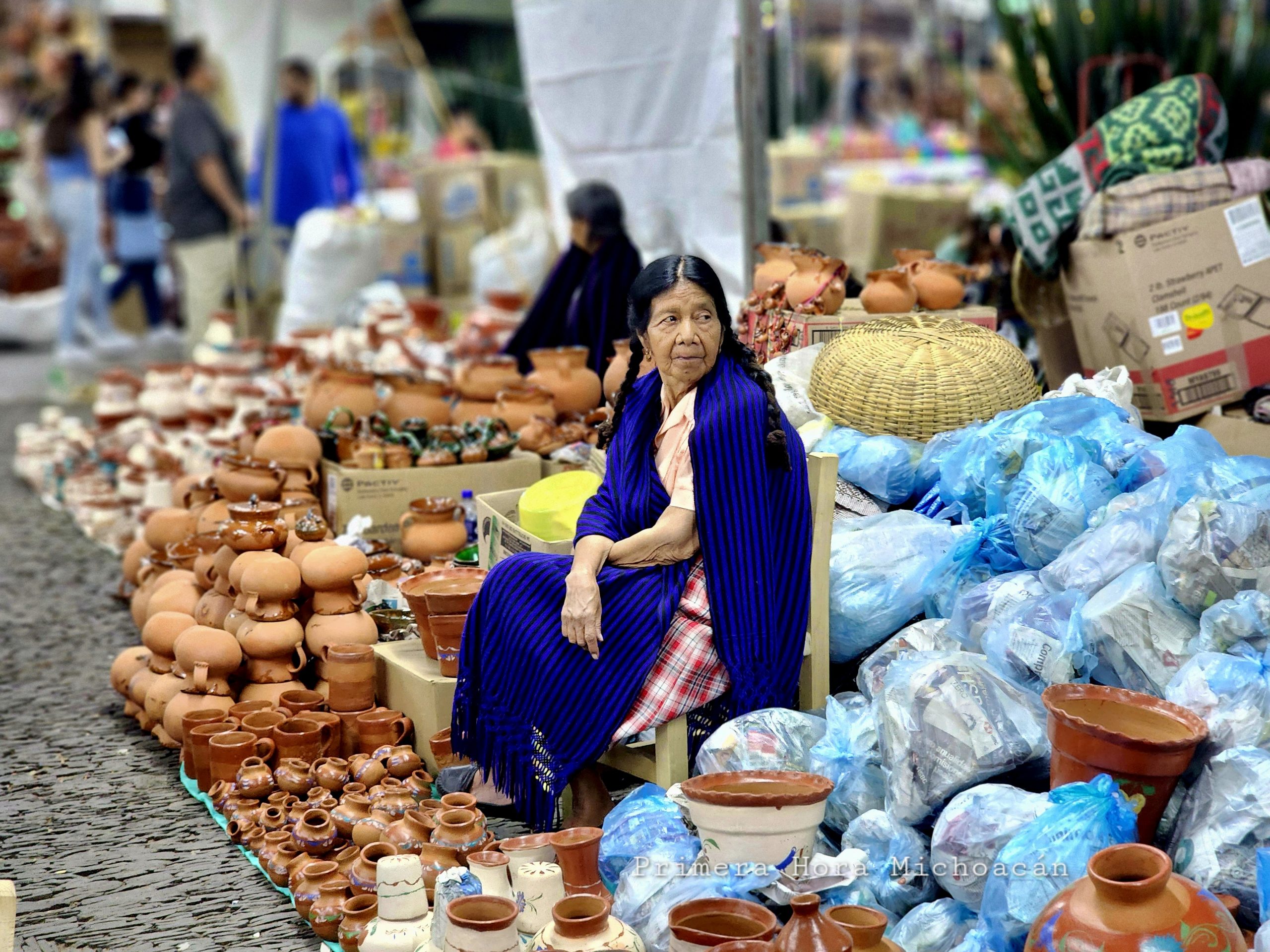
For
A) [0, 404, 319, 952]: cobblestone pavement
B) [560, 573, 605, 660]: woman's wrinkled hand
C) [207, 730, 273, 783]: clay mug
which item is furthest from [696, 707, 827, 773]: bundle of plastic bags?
[207, 730, 273, 783]: clay mug

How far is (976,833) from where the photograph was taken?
8.22 feet

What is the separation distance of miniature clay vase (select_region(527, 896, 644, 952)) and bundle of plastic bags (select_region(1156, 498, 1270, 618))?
53.2 inches

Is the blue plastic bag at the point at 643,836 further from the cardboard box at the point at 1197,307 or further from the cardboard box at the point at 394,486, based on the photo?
the cardboard box at the point at 1197,307

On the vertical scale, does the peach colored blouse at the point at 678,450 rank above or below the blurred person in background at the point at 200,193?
below

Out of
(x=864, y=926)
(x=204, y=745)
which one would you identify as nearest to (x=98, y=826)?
(x=204, y=745)

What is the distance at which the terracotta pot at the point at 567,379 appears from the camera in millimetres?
5023

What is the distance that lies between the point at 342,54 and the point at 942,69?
7679 mm

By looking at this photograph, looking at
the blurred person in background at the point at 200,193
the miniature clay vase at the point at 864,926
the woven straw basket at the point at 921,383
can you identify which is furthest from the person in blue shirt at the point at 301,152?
the miniature clay vase at the point at 864,926

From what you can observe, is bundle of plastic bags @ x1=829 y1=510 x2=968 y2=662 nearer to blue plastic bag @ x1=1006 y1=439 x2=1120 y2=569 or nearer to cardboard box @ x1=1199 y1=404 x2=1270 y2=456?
blue plastic bag @ x1=1006 y1=439 x2=1120 y2=569

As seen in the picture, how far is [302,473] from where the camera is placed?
4555 mm

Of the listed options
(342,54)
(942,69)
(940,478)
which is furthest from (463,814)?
(942,69)

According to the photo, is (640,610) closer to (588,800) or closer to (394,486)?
(588,800)

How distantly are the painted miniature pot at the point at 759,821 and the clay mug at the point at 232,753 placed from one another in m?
1.30

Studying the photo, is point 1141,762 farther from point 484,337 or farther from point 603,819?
point 484,337
